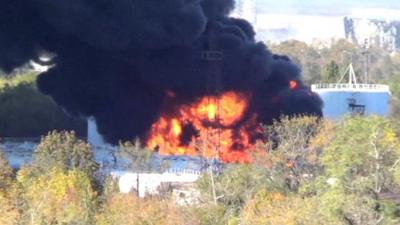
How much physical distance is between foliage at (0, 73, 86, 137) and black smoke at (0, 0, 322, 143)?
837 centimetres

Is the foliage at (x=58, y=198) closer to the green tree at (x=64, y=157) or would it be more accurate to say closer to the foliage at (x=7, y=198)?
the foliage at (x=7, y=198)

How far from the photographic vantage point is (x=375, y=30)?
15225 cm

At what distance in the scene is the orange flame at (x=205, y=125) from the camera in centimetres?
4356

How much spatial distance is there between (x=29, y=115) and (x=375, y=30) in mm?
102033

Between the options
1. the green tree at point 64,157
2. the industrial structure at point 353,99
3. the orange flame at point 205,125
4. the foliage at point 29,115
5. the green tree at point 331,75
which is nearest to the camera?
the green tree at point 64,157

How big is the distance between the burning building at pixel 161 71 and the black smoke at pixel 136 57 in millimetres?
35

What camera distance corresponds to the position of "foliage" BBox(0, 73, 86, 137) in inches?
2116

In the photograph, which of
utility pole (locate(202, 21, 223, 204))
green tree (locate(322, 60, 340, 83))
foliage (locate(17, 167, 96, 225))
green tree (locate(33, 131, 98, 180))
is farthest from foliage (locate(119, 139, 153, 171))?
green tree (locate(322, 60, 340, 83))

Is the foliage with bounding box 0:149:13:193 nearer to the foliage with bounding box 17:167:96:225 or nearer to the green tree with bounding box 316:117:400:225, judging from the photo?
the foliage with bounding box 17:167:96:225

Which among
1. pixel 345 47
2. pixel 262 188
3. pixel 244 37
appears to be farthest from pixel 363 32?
pixel 262 188

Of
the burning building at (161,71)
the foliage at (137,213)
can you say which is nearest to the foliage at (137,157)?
the burning building at (161,71)

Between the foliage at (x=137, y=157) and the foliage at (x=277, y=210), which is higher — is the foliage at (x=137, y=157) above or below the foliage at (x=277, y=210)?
above

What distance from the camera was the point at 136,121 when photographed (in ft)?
145

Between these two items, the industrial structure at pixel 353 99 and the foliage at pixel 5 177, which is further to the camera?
the industrial structure at pixel 353 99
